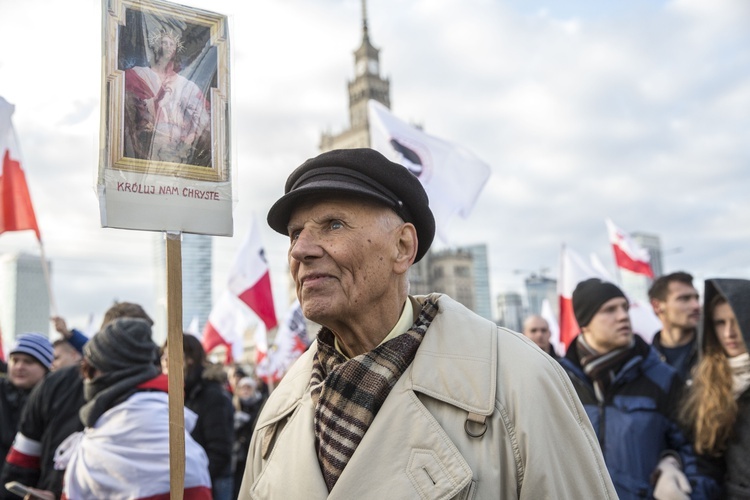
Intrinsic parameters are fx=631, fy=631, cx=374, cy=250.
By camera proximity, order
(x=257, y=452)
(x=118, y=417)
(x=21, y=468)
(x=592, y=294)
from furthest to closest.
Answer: (x=592, y=294) → (x=21, y=468) → (x=118, y=417) → (x=257, y=452)

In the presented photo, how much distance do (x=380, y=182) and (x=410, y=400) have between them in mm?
694

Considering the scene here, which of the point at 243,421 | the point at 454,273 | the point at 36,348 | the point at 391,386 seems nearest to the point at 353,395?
the point at 391,386

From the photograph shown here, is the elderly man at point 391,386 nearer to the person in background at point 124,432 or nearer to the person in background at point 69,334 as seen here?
the person in background at point 124,432

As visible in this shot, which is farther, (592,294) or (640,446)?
(592,294)

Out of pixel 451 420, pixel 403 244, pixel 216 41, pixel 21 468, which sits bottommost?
pixel 21 468

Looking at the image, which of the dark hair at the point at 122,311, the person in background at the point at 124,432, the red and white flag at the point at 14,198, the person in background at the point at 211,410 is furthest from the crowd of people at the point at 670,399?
the red and white flag at the point at 14,198

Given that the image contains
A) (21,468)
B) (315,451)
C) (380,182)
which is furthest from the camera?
(21,468)

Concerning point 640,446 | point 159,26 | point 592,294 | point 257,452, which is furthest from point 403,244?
point 592,294

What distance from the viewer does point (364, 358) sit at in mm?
1974

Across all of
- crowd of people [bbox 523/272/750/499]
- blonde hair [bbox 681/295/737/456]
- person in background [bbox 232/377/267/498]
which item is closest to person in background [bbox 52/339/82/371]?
person in background [bbox 232/377/267/498]

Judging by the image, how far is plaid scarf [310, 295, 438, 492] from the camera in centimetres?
185

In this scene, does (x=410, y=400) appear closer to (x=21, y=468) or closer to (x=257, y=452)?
(x=257, y=452)

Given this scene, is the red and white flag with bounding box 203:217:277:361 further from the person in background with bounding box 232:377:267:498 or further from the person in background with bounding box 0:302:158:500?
the person in background with bounding box 0:302:158:500

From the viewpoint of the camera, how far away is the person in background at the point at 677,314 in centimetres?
498
